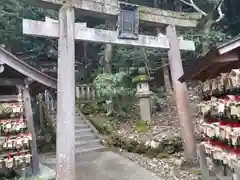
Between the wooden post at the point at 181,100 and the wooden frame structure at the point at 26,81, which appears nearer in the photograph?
the wooden frame structure at the point at 26,81

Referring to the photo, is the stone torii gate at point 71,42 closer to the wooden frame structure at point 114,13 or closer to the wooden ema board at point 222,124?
the wooden frame structure at point 114,13

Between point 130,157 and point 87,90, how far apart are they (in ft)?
21.4

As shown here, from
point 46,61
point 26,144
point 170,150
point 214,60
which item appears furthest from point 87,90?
point 214,60

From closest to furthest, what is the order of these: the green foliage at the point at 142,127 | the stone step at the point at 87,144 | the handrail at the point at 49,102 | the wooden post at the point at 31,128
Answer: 1. the wooden post at the point at 31,128
2. the stone step at the point at 87,144
3. the green foliage at the point at 142,127
4. the handrail at the point at 49,102

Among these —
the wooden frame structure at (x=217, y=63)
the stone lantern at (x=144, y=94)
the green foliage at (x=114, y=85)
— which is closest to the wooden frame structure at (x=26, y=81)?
the wooden frame structure at (x=217, y=63)

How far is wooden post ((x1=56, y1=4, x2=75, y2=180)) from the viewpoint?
446 centimetres

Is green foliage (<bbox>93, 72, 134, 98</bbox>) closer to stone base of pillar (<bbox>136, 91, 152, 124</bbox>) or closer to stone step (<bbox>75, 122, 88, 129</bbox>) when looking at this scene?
stone base of pillar (<bbox>136, 91, 152, 124</bbox>)

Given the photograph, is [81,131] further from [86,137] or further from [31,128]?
[31,128]

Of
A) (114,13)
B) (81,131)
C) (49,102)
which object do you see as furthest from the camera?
(49,102)

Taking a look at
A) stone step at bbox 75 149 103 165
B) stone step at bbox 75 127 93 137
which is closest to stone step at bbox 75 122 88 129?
stone step at bbox 75 127 93 137

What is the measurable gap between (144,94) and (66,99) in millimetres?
4996

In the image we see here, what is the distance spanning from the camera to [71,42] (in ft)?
16.1

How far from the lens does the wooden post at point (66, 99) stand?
4458mm

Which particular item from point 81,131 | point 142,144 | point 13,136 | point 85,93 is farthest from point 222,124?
point 85,93
